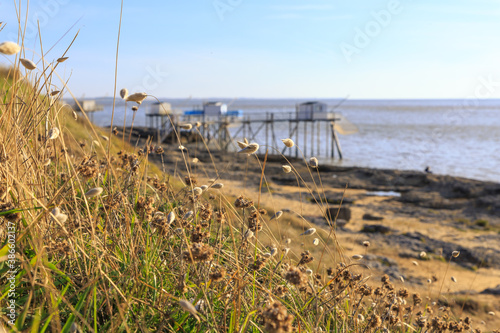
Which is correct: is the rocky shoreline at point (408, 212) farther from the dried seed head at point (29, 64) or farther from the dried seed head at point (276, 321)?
the dried seed head at point (276, 321)

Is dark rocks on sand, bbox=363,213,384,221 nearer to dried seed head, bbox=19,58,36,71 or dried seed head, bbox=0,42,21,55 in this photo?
dried seed head, bbox=19,58,36,71

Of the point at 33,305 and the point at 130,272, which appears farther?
the point at 130,272

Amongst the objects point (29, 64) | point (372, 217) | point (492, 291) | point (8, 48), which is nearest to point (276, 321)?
point (8, 48)

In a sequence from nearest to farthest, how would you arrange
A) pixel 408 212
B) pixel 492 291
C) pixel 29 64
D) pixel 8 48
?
pixel 8 48 < pixel 29 64 < pixel 492 291 < pixel 408 212

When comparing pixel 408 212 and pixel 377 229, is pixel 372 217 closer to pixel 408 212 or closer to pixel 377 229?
pixel 377 229

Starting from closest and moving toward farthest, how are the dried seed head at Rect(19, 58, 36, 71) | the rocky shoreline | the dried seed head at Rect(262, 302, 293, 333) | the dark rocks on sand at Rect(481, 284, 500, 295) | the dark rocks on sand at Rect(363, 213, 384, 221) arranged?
1. the dried seed head at Rect(262, 302, 293, 333)
2. the dried seed head at Rect(19, 58, 36, 71)
3. the dark rocks on sand at Rect(481, 284, 500, 295)
4. the rocky shoreline
5. the dark rocks on sand at Rect(363, 213, 384, 221)

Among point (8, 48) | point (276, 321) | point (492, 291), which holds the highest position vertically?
point (8, 48)

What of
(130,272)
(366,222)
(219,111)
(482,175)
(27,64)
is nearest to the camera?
(27,64)


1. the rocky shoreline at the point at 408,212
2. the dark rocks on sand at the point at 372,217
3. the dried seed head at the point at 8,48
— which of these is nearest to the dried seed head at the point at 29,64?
the dried seed head at the point at 8,48

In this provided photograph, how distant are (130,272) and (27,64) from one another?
1012mm

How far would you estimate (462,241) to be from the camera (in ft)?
40.8

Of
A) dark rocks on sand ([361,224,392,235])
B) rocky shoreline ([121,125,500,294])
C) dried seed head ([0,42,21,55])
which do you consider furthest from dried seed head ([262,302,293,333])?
dark rocks on sand ([361,224,392,235])

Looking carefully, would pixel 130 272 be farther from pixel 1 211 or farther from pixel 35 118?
pixel 35 118

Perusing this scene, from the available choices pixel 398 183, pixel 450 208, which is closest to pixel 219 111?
pixel 398 183
